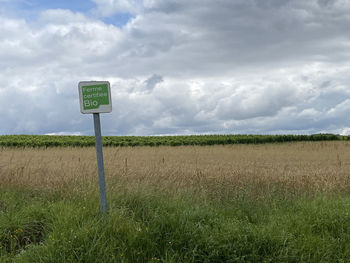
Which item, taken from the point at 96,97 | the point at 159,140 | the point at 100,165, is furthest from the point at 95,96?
the point at 159,140

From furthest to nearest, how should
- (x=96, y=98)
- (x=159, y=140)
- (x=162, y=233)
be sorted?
1. (x=159, y=140)
2. (x=96, y=98)
3. (x=162, y=233)

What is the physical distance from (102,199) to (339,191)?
6762 millimetres

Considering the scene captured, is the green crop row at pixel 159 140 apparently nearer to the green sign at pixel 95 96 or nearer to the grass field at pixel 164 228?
the grass field at pixel 164 228

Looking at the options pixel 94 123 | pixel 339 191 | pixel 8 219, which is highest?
pixel 94 123

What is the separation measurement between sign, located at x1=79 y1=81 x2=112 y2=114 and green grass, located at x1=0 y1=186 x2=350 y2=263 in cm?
172

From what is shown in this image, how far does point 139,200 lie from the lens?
675 centimetres

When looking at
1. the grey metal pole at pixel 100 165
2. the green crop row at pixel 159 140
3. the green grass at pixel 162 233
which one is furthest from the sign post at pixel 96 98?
the green crop row at pixel 159 140

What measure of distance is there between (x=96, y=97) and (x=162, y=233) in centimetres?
257

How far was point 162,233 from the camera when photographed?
5473 millimetres

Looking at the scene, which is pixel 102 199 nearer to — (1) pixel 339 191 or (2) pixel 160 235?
(2) pixel 160 235

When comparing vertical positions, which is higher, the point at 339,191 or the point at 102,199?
the point at 102,199

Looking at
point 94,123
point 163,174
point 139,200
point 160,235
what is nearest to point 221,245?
point 160,235

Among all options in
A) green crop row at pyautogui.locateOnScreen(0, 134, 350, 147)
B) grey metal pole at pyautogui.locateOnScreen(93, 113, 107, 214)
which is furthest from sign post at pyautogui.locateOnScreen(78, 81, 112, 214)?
green crop row at pyautogui.locateOnScreen(0, 134, 350, 147)

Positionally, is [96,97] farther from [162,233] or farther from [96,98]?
[162,233]
